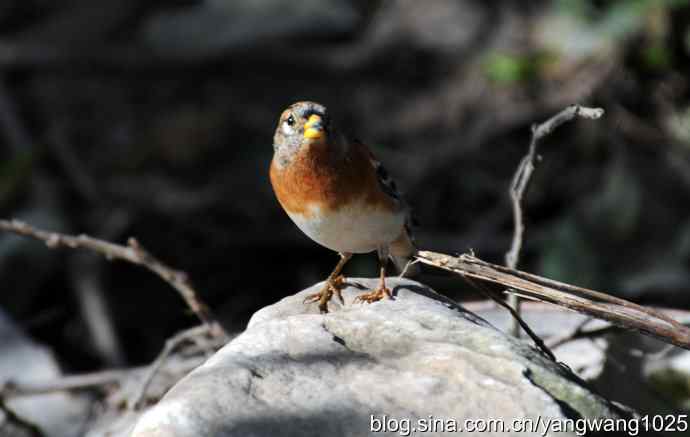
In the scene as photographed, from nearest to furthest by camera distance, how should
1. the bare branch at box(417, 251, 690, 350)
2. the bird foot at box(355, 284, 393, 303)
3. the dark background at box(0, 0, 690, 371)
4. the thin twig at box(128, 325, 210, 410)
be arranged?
the bare branch at box(417, 251, 690, 350)
the bird foot at box(355, 284, 393, 303)
the thin twig at box(128, 325, 210, 410)
the dark background at box(0, 0, 690, 371)

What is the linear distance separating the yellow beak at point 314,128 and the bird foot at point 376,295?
0.70m

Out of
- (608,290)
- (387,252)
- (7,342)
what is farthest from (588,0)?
(7,342)

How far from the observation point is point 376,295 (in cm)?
350

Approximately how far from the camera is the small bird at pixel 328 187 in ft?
12.7

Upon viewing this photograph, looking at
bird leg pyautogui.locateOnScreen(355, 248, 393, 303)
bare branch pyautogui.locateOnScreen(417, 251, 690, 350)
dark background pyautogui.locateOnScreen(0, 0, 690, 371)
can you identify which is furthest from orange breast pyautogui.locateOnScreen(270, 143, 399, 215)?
dark background pyautogui.locateOnScreen(0, 0, 690, 371)

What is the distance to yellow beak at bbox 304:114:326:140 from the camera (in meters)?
3.85

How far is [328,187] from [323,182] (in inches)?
1.2

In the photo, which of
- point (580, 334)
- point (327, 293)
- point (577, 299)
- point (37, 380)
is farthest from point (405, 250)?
point (37, 380)

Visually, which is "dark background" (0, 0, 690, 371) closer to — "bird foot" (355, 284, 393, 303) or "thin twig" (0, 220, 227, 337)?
"thin twig" (0, 220, 227, 337)

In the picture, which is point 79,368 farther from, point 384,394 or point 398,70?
point 384,394

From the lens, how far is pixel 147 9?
386 inches

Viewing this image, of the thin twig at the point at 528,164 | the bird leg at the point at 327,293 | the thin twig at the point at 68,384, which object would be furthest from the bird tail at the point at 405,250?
the thin twig at the point at 68,384

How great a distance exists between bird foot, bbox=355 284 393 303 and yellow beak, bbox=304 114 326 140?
2.31 ft

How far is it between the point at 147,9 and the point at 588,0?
14.7ft
